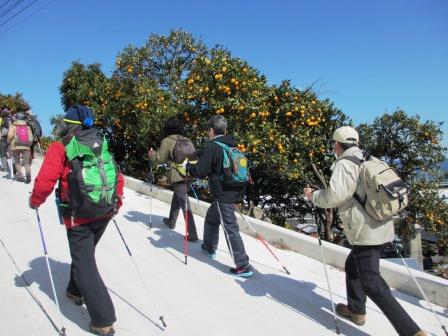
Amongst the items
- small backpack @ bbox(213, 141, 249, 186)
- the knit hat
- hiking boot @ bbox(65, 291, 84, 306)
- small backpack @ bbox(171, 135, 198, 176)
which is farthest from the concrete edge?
the knit hat

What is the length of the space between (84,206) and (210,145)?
1700 mm

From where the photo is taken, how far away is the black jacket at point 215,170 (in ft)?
14.2

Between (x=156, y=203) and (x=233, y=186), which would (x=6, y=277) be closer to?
(x=233, y=186)

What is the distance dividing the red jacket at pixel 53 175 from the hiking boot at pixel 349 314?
7.58 ft

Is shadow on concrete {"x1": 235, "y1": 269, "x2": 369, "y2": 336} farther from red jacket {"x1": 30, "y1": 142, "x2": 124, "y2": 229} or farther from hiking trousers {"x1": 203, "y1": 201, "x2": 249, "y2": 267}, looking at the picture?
red jacket {"x1": 30, "y1": 142, "x2": 124, "y2": 229}

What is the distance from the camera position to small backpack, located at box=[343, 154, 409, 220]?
3.03m

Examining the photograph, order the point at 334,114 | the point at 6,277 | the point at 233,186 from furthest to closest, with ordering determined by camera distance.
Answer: the point at 334,114
the point at 233,186
the point at 6,277

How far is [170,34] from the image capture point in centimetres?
1333

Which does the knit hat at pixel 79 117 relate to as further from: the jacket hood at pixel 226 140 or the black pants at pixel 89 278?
the jacket hood at pixel 226 140

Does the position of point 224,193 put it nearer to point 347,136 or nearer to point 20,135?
point 347,136

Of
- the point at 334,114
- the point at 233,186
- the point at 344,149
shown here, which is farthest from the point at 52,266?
the point at 334,114

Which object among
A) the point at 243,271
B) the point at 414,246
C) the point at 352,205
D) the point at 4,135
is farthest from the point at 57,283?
the point at 414,246

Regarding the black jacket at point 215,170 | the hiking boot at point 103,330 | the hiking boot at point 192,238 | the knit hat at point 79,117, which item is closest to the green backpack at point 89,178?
the knit hat at point 79,117

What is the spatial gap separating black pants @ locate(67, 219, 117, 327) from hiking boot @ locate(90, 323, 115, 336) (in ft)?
0.12
